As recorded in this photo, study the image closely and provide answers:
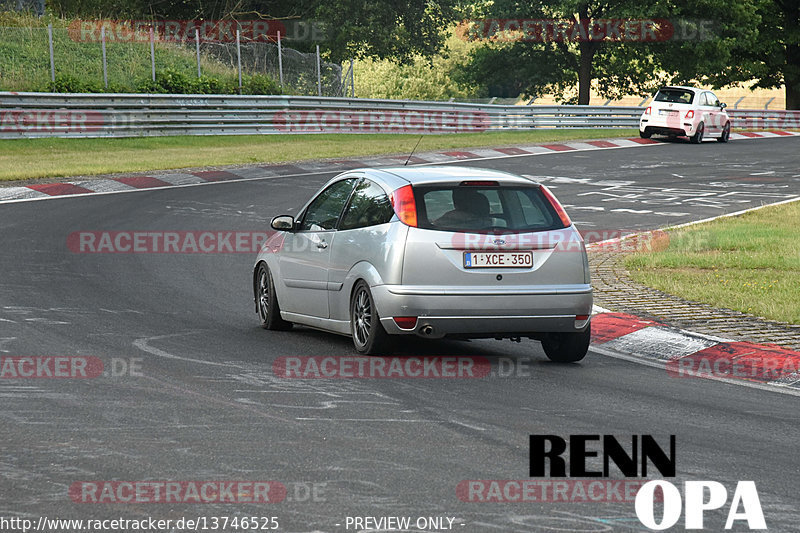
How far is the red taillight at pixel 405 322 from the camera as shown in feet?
28.4

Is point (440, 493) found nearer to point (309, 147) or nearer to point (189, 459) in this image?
point (189, 459)

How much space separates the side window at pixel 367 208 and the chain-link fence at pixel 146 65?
23581mm

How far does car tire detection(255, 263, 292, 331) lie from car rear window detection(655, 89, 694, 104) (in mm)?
27136

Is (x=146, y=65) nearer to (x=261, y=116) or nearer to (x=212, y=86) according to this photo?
(x=212, y=86)

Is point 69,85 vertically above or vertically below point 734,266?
above

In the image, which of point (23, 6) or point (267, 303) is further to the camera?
point (23, 6)

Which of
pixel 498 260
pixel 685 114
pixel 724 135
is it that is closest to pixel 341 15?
pixel 724 135

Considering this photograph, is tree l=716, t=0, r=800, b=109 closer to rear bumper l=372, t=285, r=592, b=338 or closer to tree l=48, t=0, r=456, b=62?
tree l=48, t=0, r=456, b=62

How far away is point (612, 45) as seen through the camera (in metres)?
56.7

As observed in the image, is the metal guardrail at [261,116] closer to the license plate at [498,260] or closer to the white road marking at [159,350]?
the white road marking at [159,350]

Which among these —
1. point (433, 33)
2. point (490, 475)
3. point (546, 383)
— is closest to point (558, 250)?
point (546, 383)

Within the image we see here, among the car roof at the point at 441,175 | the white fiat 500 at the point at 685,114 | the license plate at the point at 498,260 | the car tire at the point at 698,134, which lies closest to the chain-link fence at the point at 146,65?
the white fiat 500 at the point at 685,114

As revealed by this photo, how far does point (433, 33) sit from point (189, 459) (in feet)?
178

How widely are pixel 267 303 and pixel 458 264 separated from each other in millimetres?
2602
